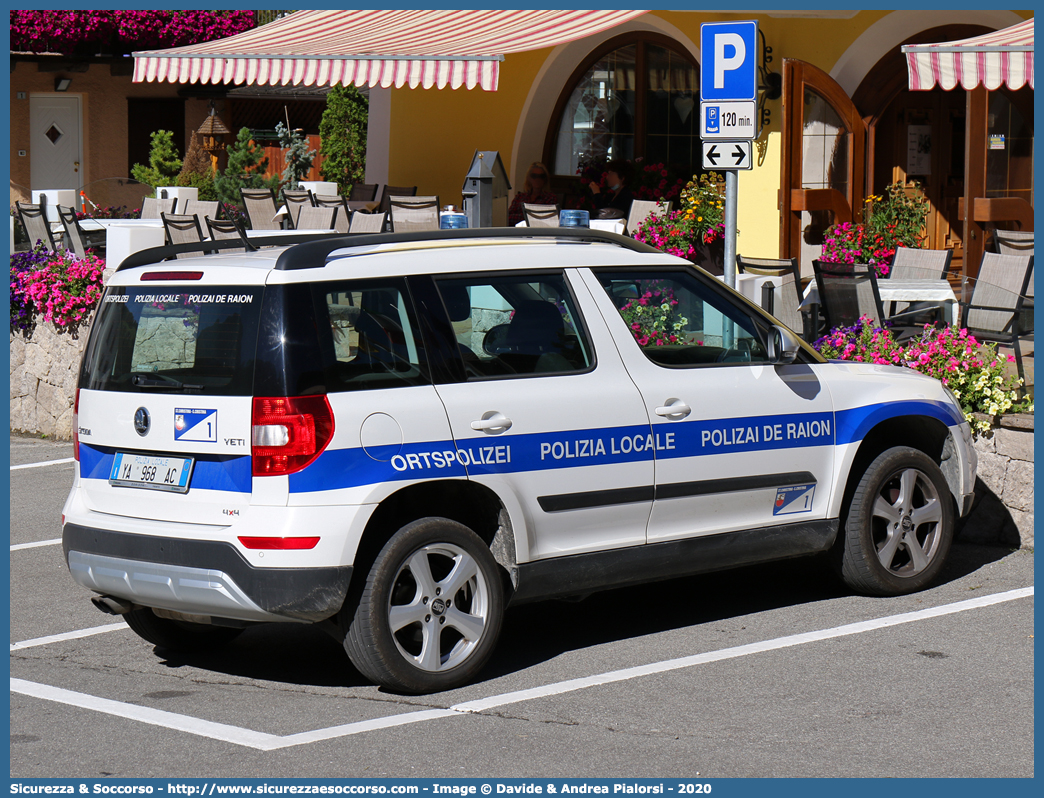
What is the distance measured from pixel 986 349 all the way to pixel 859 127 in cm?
632

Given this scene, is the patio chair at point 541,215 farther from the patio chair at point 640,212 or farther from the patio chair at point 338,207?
the patio chair at point 338,207

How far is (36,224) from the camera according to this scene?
1702 cm

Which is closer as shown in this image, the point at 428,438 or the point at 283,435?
the point at 283,435

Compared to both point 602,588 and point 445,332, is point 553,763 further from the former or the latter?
point 445,332

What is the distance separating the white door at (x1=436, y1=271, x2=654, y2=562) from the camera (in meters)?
5.58

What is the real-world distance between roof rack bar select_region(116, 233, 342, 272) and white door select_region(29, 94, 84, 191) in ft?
92.5

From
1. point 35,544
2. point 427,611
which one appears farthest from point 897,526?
point 35,544

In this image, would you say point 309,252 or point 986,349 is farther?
point 986,349

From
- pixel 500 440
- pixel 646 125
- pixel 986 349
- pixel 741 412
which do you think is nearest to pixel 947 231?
pixel 646 125

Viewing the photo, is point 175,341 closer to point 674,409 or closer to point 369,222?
point 674,409

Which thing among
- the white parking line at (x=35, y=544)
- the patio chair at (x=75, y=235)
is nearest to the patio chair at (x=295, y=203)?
the patio chair at (x=75, y=235)

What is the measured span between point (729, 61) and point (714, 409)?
3128 mm

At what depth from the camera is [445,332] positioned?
5.59 meters

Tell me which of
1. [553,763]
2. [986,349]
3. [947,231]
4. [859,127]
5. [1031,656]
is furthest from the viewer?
[947,231]
